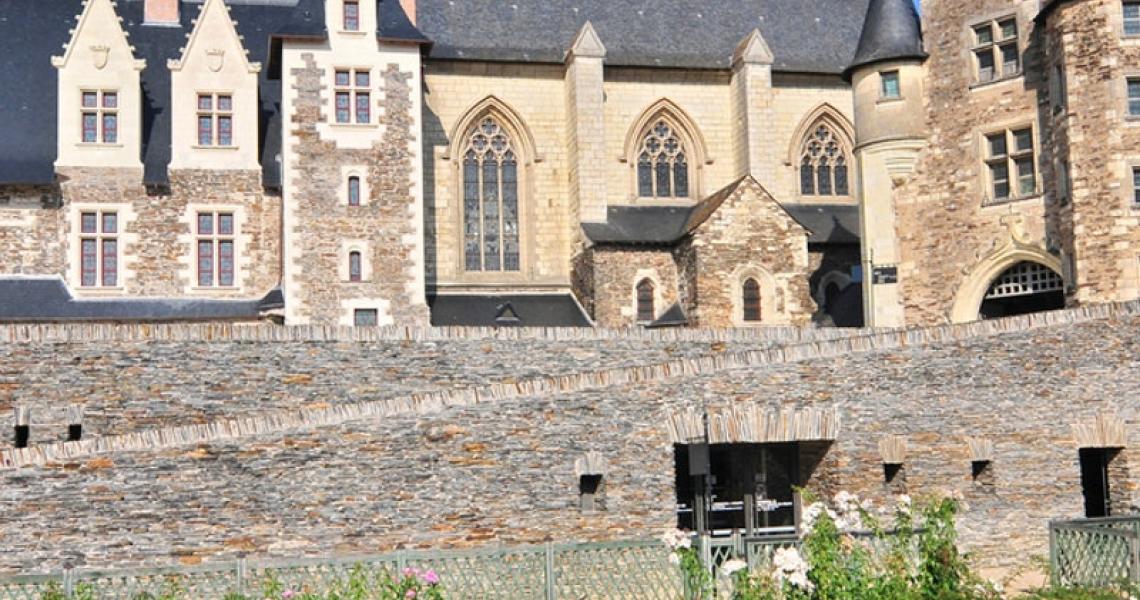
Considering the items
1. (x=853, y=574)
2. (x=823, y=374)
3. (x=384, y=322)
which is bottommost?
(x=853, y=574)

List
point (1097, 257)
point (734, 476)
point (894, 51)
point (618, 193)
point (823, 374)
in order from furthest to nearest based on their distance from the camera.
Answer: point (618, 193) → point (894, 51) → point (1097, 257) → point (734, 476) → point (823, 374)

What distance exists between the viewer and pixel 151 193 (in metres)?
31.8

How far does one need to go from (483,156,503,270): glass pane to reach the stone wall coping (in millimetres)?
19231

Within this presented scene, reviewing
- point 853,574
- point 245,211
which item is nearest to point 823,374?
point 853,574

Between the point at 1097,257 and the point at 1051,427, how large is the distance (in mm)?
9428

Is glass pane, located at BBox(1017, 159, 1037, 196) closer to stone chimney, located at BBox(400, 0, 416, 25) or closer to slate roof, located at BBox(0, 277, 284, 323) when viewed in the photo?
stone chimney, located at BBox(400, 0, 416, 25)

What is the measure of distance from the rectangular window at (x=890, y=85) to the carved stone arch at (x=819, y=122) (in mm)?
7277

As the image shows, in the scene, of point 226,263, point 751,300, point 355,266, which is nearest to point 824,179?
point 751,300

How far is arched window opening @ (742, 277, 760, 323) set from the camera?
105ft

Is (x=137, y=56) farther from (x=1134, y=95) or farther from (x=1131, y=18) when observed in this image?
(x=1134, y=95)

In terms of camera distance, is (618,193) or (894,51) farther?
(618,193)

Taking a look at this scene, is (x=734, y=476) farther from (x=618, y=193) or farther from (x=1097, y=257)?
(x=618, y=193)

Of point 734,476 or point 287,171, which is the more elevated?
point 287,171

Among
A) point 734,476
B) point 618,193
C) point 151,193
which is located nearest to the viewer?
point 734,476
